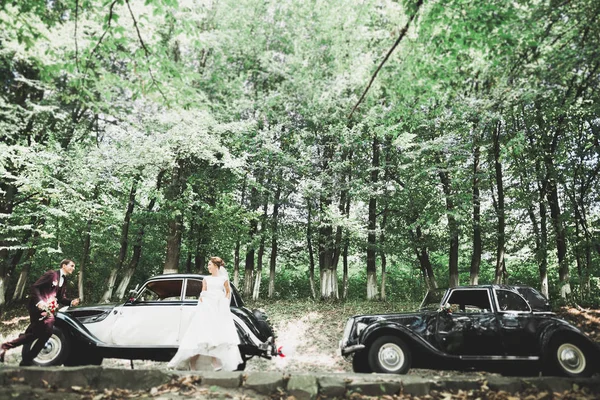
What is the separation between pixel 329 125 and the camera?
54.6 ft

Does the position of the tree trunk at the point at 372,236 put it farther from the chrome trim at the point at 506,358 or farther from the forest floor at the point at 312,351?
the chrome trim at the point at 506,358

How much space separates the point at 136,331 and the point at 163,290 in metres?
0.94

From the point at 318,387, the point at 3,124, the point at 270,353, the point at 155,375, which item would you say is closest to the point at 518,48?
the point at 318,387

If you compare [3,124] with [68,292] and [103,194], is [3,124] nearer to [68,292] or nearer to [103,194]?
[103,194]

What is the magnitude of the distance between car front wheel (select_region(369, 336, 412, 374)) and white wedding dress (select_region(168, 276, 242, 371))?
2.39 meters

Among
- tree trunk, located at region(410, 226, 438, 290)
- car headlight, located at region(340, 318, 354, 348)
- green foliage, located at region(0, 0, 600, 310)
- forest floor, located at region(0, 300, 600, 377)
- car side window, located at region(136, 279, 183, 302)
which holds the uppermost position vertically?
green foliage, located at region(0, 0, 600, 310)

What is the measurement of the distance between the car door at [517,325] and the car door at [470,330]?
134mm

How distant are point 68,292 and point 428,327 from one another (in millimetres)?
23055

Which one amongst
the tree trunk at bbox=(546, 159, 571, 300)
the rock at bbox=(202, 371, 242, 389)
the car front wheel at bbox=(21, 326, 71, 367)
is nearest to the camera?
the rock at bbox=(202, 371, 242, 389)

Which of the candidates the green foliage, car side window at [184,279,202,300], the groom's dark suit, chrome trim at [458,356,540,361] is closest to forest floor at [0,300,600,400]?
chrome trim at [458,356,540,361]

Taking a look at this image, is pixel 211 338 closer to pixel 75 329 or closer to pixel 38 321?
pixel 75 329

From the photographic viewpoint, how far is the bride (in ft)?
19.1

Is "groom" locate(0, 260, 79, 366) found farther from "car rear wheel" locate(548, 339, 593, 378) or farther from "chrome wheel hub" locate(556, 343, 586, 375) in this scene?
"chrome wheel hub" locate(556, 343, 586, 375)

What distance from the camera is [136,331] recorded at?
6762 millimetres
